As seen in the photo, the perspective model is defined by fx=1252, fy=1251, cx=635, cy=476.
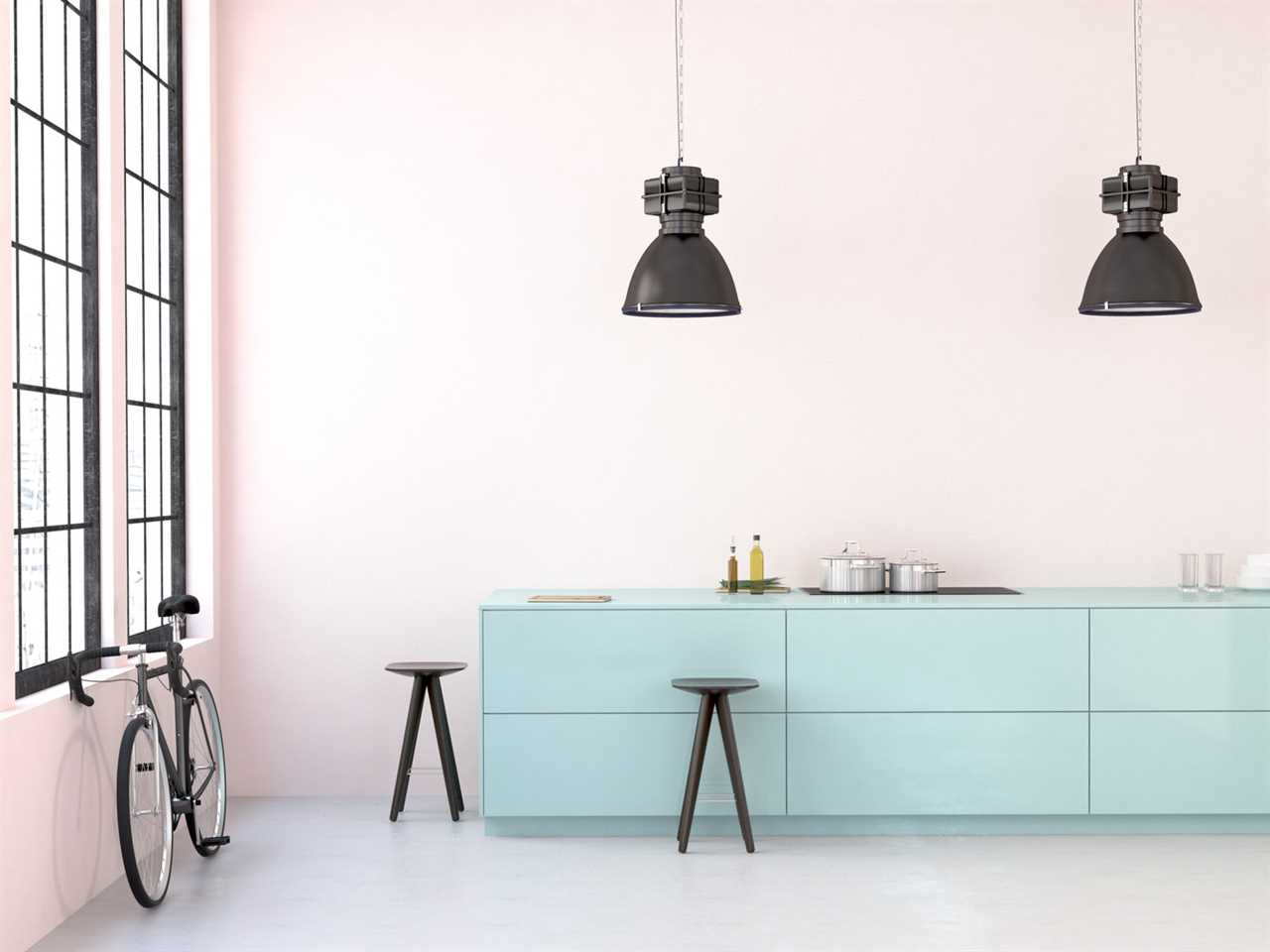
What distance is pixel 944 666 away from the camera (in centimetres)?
501

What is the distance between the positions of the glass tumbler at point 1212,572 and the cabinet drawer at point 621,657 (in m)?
1.94

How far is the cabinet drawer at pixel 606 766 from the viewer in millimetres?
5008

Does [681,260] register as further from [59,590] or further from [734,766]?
[59,590]

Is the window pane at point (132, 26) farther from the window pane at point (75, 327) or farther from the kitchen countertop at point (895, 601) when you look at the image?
the kitchen countertop at point (895, 601)

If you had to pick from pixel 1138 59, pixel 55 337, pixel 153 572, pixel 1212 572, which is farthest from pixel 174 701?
pixel 1138 59

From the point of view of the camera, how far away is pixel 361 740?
5730 millimetres

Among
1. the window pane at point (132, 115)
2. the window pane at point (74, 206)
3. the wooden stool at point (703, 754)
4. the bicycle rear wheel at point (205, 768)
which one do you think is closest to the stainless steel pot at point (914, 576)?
the wooden stool at point (703, 754)

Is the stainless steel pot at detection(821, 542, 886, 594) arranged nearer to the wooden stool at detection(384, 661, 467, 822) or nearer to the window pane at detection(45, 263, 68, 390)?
the wooden stool at detection(384, 661, 467, 822)

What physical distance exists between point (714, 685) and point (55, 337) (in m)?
2.66

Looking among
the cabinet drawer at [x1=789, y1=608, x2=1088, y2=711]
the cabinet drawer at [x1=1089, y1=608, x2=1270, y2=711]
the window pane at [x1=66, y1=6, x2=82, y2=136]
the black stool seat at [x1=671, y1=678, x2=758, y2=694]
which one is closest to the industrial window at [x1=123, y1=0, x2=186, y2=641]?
the window pane at [x1=66, y1=6, x2=82, y2=136]

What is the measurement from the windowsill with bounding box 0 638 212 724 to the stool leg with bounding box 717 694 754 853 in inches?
86.0

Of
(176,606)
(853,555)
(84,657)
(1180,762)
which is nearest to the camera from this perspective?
(84,657)

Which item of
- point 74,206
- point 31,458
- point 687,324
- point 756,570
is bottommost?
point 756,570

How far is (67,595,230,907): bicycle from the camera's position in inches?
159
